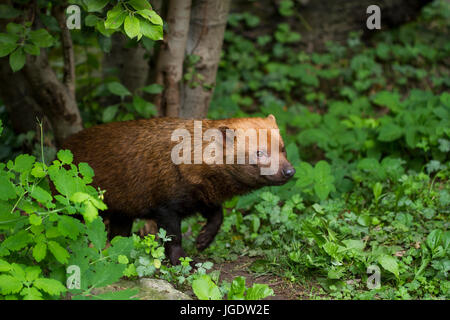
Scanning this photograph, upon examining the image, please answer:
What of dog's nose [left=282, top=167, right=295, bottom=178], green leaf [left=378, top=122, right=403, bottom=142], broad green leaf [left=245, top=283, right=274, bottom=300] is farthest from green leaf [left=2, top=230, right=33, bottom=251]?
green leaf [left=378, top=122, right=403, bottom=142]

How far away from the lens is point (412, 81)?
917 centimetres

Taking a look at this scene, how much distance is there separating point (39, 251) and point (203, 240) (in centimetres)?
192

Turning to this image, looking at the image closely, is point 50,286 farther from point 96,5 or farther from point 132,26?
point 96,5

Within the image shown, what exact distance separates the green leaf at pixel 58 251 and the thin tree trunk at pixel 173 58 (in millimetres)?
2932

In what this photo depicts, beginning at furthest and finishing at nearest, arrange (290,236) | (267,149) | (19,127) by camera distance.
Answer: (19,127), (290,236), (267,149)

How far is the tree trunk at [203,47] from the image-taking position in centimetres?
599

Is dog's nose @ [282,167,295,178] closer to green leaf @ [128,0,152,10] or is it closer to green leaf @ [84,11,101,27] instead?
green leaf @ [128,0,152,10]

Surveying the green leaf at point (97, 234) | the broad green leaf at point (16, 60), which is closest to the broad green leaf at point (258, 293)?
the green leaf at point (97, 234)

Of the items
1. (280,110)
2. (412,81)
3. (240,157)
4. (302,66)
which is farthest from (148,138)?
(412,81)

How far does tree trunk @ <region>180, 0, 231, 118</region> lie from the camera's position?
5992mm

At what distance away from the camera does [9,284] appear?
10.7 ft

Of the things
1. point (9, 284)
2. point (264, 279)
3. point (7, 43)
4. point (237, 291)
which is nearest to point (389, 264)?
point (264, 279)
